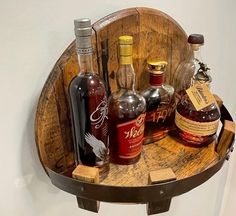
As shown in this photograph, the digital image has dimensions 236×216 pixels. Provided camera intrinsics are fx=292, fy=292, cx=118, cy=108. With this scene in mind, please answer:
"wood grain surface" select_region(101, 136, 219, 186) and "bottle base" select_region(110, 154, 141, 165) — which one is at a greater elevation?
"bottle base" select_region(110, 154, 141, 165)

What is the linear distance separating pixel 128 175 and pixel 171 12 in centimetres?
33

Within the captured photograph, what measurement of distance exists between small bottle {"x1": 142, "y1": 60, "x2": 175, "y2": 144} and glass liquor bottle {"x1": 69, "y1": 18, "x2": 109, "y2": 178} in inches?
4.2

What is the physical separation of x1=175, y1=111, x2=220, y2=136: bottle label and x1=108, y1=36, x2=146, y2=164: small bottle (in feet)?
0.30

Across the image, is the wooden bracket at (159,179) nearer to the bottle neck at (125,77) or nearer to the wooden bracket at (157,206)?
the wooden bracket at (157,206)

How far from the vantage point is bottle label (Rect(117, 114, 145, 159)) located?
1.47ft

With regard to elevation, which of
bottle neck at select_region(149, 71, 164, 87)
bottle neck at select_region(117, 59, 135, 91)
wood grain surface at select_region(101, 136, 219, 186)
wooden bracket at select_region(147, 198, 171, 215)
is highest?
bottle neck at select_region(117, 59, 135, 91)

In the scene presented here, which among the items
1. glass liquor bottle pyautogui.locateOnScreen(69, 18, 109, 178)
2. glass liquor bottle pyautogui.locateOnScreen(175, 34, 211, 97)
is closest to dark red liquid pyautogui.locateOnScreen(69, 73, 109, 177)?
glass liquor bottle pyautogui.locateOnScreen(69, 18, 109, 178)

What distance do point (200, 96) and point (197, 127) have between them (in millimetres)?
54

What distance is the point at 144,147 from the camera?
533 mm

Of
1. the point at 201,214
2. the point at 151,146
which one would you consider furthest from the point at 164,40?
the point at 201,214

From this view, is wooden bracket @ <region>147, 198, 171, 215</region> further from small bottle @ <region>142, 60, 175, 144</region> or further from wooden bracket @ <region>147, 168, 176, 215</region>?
small bottle @ <region>142, 60, 175, 144</region>

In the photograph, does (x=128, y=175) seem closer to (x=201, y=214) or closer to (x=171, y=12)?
(x=171, y=12)

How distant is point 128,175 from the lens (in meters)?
0.46

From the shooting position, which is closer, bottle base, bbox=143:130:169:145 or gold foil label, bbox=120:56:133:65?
gold foil label, bbox=120:56:133:65
